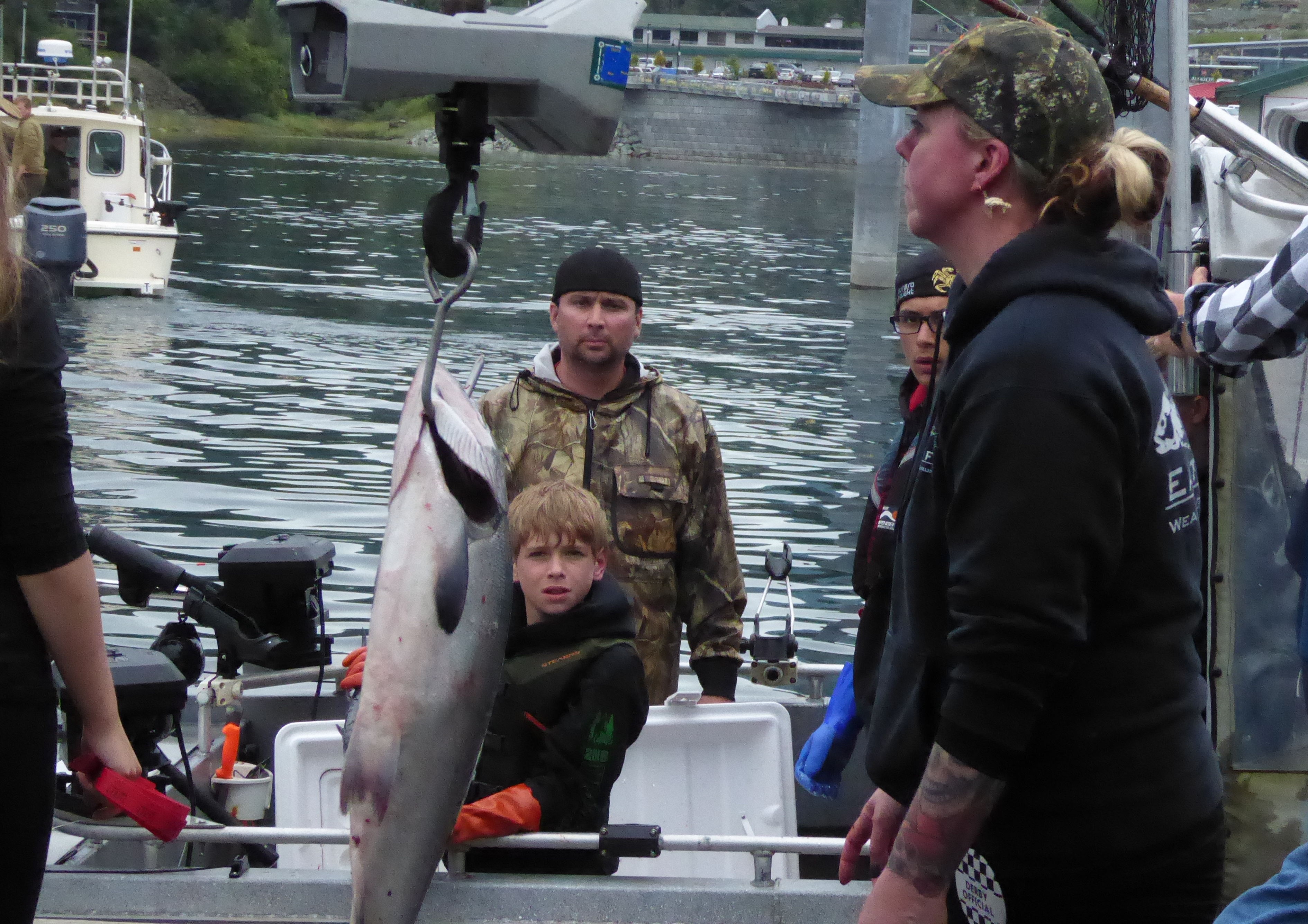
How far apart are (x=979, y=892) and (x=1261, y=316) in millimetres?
1402

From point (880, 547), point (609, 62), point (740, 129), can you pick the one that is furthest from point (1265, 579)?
point (740, 129)

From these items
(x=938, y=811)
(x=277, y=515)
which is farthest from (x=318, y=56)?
(x=277, y=515)

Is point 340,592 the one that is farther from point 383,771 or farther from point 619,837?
point 383,771

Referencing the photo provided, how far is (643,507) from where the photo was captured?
4625mm

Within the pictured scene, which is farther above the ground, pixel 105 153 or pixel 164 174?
pixel 105 153

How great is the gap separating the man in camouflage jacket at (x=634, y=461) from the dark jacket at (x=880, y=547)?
1.98 feet

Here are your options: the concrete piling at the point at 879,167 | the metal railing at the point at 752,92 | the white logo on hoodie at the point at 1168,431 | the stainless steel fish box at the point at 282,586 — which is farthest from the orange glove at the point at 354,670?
the metal railing at the point at 752,92

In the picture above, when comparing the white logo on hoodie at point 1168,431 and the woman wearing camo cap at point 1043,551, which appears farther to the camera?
the white logo on hoodie at point 1168,431

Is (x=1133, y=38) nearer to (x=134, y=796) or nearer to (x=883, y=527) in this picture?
(x=883, y=527)

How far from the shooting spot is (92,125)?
24.6 metres

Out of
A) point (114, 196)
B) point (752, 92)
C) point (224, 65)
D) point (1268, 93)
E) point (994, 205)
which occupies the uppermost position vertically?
point (752, 92)

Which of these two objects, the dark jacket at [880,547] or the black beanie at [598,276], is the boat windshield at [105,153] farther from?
the dark jacket at [880,547]

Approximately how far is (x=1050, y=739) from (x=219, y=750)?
327 cm

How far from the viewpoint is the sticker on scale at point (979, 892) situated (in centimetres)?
223
